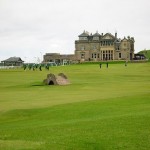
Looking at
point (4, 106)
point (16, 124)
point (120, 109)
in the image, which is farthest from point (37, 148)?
point (4, 106)

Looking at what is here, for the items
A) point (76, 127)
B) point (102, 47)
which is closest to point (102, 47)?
point (102, 47)

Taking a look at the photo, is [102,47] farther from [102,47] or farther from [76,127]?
[76,127]

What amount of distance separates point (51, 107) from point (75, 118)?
4.73m

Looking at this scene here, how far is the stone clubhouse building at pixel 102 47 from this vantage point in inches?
6727

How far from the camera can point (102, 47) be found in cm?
17338

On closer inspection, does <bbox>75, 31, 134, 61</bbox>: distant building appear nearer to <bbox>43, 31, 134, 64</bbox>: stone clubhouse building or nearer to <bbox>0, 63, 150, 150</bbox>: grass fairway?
<bbox>43, 31, 134, 64</bbox>: stone clubhouse building

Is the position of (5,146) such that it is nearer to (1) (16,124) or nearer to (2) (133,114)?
(1) (16,124)

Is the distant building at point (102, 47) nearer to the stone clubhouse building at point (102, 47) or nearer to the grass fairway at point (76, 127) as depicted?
the stone clubhouse building at point (102, 47)

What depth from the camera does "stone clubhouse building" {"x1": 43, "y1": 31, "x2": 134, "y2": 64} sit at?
561ft

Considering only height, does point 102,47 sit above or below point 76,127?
above

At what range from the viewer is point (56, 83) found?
48.3 metres

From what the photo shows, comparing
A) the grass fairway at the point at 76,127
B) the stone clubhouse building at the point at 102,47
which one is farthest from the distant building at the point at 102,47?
the grass fairway at the point at 76,127

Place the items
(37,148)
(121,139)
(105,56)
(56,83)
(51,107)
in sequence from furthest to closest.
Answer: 1. (105,56)
2. (56,83)
3. (51,107)
4. (121,139)
5. (37,148)

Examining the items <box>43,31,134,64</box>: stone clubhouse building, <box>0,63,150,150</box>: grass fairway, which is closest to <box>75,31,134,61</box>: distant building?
<box>43,31,134,64</box>: stone clubhouse building
